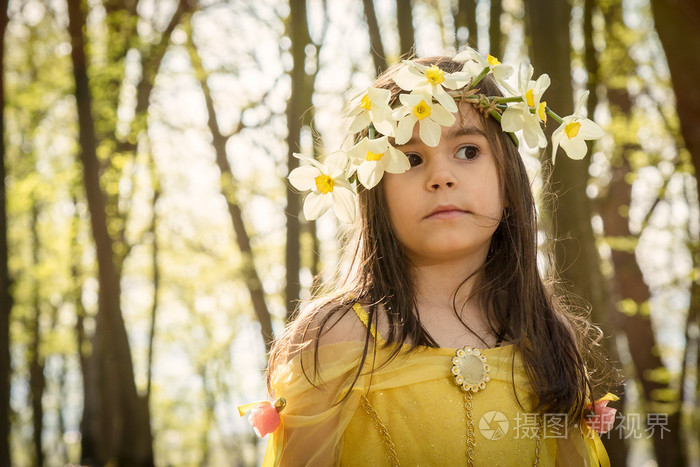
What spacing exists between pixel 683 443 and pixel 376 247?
9905 mm

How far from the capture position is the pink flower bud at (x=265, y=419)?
83.7 inches

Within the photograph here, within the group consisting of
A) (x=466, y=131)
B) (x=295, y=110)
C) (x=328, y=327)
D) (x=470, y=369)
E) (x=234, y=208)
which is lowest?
(x=470, y=369)

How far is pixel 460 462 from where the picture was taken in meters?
2.14

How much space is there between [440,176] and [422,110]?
19 centimetres

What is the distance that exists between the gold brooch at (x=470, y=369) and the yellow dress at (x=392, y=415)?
20mm

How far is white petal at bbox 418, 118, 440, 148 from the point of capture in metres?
2.18

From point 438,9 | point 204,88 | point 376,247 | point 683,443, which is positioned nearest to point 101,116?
point 204,88

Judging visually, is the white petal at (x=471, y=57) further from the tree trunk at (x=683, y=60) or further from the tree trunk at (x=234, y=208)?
the tree trunk at (x=234, y=208)

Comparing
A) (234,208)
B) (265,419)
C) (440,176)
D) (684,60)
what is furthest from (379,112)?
(234,208)

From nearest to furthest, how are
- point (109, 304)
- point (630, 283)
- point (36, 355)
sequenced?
point (109, 304)
point (630, 283)
point (36, 355)

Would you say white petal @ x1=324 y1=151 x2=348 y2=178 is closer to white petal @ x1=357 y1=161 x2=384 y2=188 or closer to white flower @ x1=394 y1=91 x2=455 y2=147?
white petal @ x1=357 y1=161 x2=384 y2=188

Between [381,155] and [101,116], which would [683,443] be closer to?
[101,116]

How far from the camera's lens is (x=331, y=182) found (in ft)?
7.84

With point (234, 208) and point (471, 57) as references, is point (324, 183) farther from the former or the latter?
point (234, 208)
